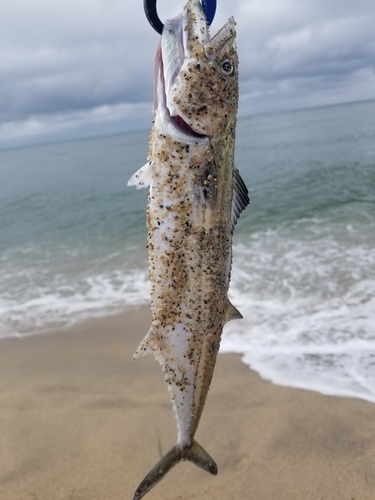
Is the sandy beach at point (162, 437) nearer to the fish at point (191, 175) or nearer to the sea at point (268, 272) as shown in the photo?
the sea at point (268, 272)

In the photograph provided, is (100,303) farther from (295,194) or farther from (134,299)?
(295,194)

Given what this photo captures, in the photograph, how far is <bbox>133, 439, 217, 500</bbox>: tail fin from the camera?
2.85 meters

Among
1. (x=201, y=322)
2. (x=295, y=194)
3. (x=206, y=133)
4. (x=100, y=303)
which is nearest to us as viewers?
(x=206, y=133)

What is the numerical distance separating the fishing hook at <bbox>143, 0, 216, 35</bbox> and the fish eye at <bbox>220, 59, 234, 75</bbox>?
21 cm

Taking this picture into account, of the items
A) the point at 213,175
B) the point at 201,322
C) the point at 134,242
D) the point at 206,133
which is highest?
the point at 206,133

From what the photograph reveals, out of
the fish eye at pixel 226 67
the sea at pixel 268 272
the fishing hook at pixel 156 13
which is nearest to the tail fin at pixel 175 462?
the fish eye at pixel 226 67

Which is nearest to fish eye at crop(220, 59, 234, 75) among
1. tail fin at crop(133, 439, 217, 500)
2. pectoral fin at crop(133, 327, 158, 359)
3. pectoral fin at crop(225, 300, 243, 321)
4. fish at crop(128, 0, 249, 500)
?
fish at crop(128, 0, 249, 500)

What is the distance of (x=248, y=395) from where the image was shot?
6285mm

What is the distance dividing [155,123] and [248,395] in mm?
4913

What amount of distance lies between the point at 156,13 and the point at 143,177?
792 mm

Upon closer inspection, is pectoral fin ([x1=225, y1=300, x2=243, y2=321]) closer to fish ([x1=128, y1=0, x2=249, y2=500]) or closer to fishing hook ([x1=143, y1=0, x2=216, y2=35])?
fish ([x1=128, y1=0, x2=249, y2=500])

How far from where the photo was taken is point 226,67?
7.73 feet

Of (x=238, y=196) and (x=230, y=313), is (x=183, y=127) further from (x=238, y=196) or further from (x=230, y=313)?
(x=230, y=313)

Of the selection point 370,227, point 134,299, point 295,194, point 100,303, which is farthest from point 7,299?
point 295,194
